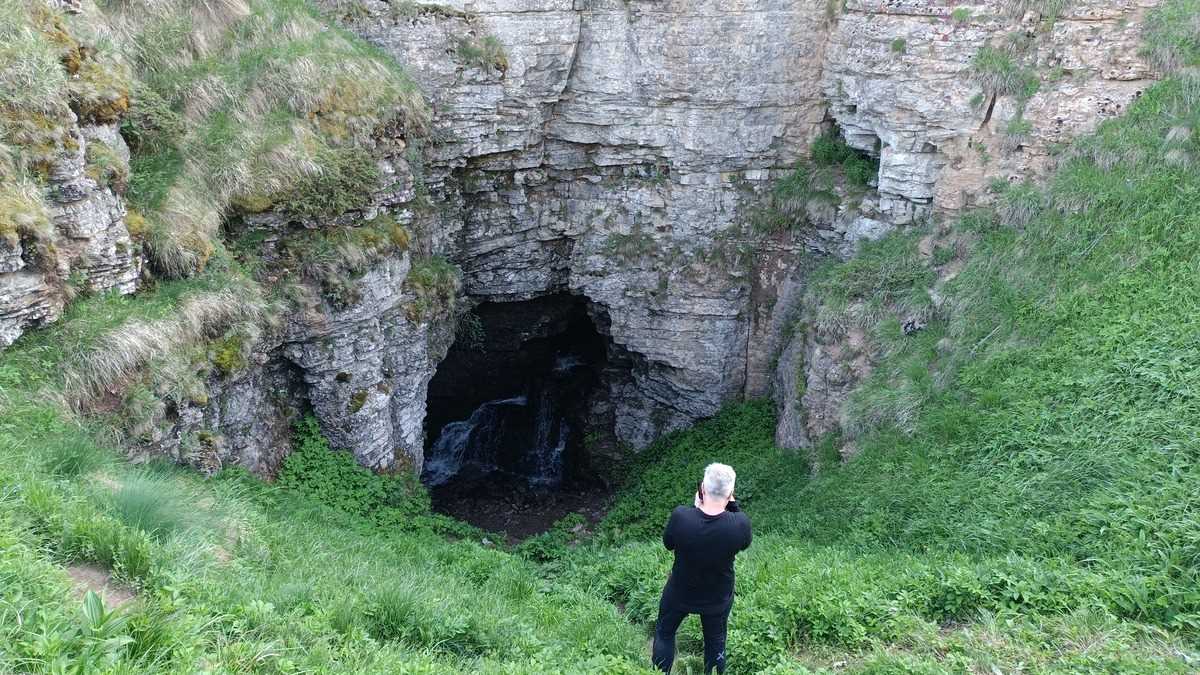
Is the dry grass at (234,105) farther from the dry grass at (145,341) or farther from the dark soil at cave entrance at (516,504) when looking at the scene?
the dark soil at cave entrance at (516,504)

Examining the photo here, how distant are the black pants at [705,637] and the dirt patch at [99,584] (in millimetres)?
3161

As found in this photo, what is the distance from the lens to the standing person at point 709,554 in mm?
4719

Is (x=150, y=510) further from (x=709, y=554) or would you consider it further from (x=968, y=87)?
(x=968, y=87)

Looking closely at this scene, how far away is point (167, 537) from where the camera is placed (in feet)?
16.5

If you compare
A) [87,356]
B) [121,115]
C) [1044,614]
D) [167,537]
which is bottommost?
[1044,614]

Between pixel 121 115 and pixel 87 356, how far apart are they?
8.91 ft

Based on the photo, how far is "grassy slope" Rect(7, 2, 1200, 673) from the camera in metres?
4.30

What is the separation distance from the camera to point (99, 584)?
4219 mm

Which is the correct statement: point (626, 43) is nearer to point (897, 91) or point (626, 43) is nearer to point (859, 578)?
point (897, 91)

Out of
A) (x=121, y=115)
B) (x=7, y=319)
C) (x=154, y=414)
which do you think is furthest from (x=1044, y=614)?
(x=121, y=115)

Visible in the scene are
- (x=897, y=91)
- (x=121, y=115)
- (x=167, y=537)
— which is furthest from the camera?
(x=897, y=91)

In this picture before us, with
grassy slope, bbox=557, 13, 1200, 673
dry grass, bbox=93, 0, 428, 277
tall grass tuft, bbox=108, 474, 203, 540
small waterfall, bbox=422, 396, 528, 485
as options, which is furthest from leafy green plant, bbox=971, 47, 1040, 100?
small waterfall, bbox=422, 396, 528, 485

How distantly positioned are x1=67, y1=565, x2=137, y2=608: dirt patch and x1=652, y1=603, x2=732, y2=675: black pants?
3161 mm

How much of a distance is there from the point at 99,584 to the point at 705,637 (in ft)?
11.8
